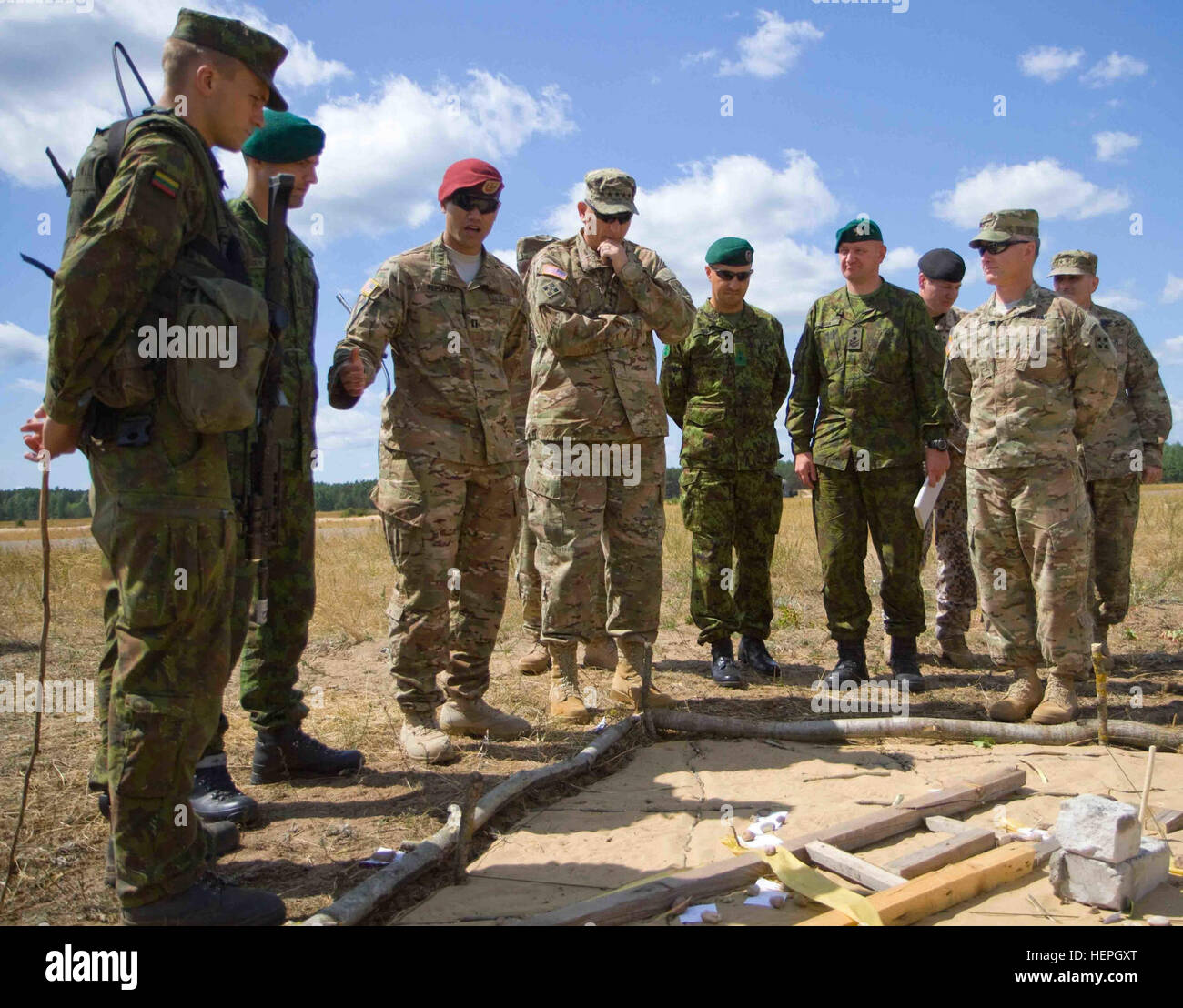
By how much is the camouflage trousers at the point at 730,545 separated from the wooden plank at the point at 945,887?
3.22 meters

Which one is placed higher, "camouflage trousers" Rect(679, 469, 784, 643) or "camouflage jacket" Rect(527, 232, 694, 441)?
"camouflage jacket" Rect(527, 232, 694, 441)

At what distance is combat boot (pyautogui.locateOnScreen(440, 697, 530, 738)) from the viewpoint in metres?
4.93

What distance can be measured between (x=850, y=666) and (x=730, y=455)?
1562 millimetres

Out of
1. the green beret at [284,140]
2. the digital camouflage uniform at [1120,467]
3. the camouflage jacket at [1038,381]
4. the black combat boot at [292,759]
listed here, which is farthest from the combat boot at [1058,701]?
the green beret at [284,140]

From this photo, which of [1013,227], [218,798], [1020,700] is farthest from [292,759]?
[1013,227]

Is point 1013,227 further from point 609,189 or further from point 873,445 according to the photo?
point 609,189

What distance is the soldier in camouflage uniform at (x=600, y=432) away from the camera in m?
5.21

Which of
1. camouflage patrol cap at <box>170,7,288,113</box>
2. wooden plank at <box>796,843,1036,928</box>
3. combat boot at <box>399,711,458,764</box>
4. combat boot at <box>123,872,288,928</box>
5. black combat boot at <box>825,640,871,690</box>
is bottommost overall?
wooden plank at <box>796,843,1036,928</box>

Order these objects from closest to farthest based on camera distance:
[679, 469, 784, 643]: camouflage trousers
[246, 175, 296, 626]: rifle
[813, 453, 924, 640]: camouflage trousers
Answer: [246, 175, 296, 626]: rifle
[813, 453, 924, 640]: camouflage trousers
[679, 469, 784, 643]: camouflage trousers

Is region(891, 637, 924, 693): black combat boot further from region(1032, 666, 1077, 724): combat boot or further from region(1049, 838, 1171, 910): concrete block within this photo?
region(1049, 838, 1171, 910): concrete block

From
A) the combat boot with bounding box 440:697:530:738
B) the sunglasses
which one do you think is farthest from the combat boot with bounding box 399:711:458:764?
the sunglasses

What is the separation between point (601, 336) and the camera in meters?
5.19

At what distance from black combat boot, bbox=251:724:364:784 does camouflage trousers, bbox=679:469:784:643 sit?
8.90 feet
